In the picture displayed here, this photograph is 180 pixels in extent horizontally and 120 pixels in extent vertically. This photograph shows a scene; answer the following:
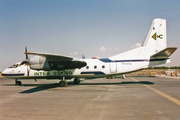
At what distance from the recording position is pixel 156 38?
1825 centimetres

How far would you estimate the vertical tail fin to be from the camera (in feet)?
59.5

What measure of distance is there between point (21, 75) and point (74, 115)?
15254mm

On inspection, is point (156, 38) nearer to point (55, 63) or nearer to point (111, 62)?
point (111, 62)

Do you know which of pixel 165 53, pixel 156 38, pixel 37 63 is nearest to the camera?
pixel 165 53

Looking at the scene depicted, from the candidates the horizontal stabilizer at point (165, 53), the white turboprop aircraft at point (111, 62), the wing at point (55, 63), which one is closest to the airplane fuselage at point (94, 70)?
the white turboprop aircraft at point (111, 62)

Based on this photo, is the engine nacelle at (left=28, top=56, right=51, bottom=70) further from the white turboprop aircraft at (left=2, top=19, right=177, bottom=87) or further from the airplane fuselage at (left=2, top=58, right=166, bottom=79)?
the airplane fuselage at (left=2, top=58, right=166, bottom=79)

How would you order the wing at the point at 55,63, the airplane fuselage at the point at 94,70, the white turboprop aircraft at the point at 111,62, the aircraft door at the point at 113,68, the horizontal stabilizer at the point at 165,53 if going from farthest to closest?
the aircraft door at the point at 113,68 < the airplane fuselage at the point at 94,70 < the white turboprop aircraft at the point at 111,62 < the wing at the point at 55,63 < the horizontal stabilizer at the point at 165,53

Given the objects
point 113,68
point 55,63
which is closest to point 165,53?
point 113,68

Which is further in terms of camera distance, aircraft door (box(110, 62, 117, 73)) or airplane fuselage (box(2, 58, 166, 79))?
aircraft door (box(110, 62, 117, 73))

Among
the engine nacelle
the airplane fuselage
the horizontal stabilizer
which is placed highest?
the horizontal stabilizer

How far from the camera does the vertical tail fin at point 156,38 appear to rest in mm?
18125

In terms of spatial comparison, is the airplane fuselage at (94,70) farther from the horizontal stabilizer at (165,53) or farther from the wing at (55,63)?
the horizontal stabilizer at (165,53)

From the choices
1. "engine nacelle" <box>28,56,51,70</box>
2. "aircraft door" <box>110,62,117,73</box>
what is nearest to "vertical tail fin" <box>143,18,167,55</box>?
"aircraft door" <box>110,62,117,73</box>

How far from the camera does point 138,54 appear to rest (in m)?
18.3
